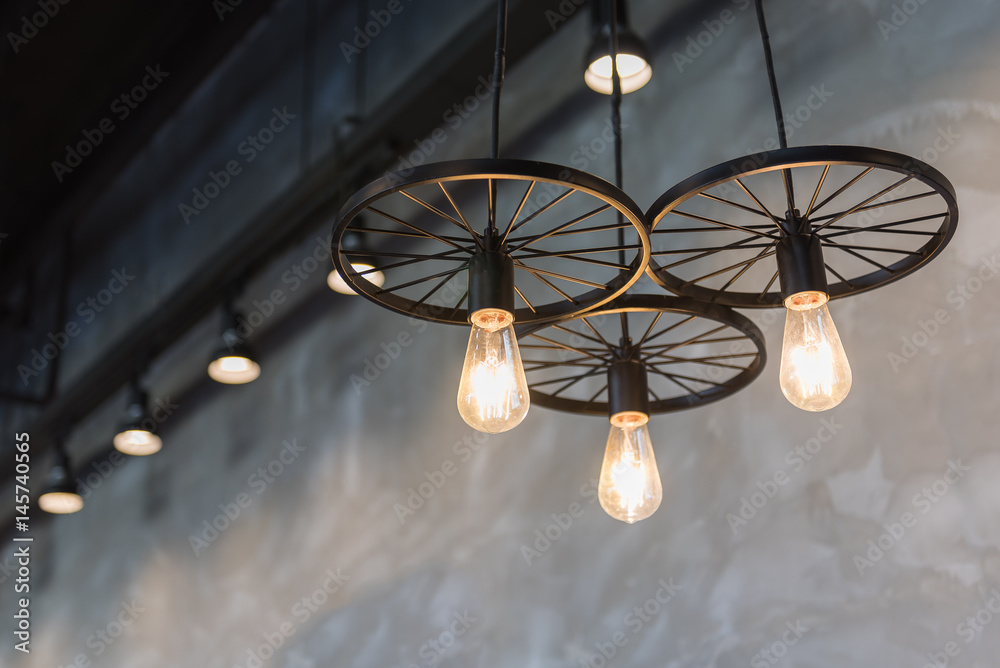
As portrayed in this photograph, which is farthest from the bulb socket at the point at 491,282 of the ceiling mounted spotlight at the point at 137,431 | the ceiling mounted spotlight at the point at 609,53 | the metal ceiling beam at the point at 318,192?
the ceiling mounted spotlight at the point at 137,431

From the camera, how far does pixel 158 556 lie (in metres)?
4.82

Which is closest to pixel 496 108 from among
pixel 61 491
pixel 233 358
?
pixel 233 358

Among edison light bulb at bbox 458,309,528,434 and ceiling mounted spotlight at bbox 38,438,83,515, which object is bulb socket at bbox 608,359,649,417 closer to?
edison light bulb at bbox 458,309,528,434

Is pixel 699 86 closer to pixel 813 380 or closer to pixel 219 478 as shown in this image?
pixel 813 380

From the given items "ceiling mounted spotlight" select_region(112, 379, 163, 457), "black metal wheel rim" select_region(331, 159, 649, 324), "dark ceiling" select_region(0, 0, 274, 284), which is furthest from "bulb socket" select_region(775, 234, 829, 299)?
"ceiling mounted spotlight" select_region(112, 379, 163, 457)

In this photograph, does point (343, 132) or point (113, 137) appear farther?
point (113, 137)

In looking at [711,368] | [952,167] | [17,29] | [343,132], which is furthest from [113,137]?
[952,167]

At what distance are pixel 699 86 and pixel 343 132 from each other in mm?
1458

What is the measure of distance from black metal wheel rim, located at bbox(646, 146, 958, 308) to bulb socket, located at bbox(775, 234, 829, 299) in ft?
0.07

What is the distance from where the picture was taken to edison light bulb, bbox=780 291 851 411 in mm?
1295

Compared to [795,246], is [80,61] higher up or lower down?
higher up

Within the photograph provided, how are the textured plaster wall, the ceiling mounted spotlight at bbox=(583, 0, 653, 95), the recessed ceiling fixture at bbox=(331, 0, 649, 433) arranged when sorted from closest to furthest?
the recessed ceiling fixture at bbox=(331, 0, 649, 433) → the textured plaster wall → the ceiling mounted spotlight at bbox=(583, 0, 653, 95)

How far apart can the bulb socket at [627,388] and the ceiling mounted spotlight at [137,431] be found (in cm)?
345

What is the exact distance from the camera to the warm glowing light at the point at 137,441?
14.8 ft
